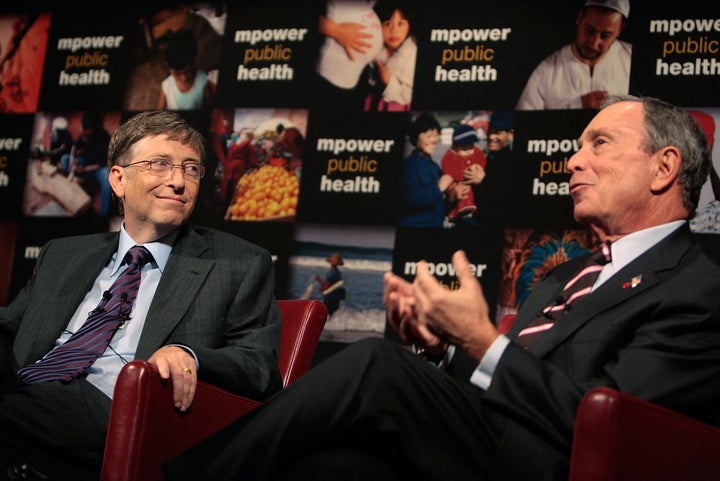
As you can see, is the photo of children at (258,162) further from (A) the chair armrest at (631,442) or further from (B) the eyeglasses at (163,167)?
(A) the chair armrest at (631,442)

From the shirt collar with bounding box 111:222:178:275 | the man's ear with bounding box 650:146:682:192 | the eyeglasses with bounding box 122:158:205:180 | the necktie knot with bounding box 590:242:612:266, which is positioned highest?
the man's ear with bounding box 650:146:682:192

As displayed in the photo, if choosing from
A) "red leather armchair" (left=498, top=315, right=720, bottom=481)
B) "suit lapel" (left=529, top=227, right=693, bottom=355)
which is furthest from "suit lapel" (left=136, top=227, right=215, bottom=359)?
"red leather armchair" (left=498, top=315, right=720, bottom=481)

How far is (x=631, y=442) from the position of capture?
75.2 inches

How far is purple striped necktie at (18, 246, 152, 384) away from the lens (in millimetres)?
2758

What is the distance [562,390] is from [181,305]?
4.05 feet

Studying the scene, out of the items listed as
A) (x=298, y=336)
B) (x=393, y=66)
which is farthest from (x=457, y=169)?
(x=298, y=336)

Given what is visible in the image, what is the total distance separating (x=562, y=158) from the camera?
4383 millimetres

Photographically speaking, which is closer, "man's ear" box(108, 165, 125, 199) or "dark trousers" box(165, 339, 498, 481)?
"dark trousers" box(165, 339, 498, 481)

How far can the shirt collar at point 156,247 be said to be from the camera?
9.87ft

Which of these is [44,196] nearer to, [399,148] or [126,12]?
[126,12]

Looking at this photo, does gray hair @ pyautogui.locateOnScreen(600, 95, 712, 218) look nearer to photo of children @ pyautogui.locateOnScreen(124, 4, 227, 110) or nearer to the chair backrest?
the chair backrest

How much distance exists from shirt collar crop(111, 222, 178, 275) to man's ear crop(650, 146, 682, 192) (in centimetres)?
147

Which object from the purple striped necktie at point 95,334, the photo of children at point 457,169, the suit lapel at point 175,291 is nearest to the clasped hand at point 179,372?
the suit lapel at point 175,291

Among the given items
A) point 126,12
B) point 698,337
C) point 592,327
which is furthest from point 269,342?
point 126,12
